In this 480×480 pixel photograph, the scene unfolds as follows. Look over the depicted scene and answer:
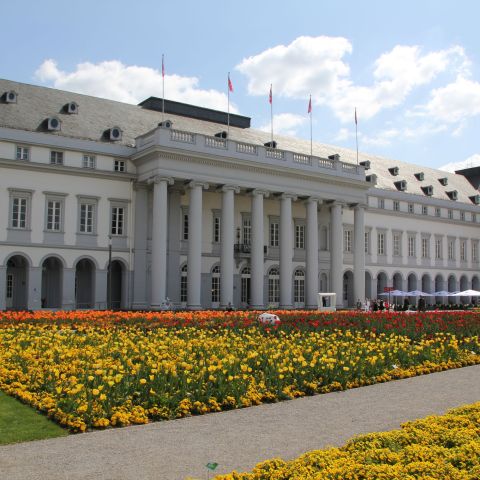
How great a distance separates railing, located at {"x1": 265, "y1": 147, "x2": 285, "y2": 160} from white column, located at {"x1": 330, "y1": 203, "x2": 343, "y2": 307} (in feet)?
24.5

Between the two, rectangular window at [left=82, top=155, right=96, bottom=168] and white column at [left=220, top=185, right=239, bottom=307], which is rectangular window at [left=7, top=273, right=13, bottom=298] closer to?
rectangular window at [left=82, top=155, right=96, bottom=168]

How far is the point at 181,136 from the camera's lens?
4812 cm

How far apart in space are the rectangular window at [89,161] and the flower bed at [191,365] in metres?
24.5

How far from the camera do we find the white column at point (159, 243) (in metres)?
45.5

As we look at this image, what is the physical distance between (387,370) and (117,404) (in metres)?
8.62

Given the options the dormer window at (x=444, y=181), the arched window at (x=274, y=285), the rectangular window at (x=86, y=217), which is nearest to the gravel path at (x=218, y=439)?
the rectangular window at (x=86, y=217)

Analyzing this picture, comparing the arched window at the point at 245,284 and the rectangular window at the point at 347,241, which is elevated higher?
the rectangular window at the point at 347,241

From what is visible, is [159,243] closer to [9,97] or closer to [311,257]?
[311,257]

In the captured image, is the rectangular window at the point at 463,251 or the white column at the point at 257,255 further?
the rectangular window at the point at 463,251

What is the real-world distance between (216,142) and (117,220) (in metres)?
10.0

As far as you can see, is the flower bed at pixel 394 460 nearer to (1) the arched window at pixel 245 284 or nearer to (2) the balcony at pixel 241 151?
(2) the balcony at pixel 241 151

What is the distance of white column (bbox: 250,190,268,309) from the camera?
5075cm

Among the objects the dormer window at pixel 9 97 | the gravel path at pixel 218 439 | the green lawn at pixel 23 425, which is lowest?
the gravel path at pixel 218 439

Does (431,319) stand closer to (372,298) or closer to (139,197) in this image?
(139,197)
